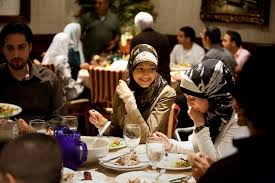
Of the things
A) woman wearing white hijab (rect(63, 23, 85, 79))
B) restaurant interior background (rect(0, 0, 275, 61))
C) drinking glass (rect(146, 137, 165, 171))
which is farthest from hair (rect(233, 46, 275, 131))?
woman wearing white hijab (rect(63, 23, 85, 79))

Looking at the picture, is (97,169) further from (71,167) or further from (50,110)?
(50,110)

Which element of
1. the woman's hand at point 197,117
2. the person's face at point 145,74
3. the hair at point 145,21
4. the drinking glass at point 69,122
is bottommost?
the drinking glass at point 69,122

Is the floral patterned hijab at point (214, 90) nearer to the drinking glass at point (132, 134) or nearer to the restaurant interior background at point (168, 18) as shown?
the drinking glass at point (132, 134)

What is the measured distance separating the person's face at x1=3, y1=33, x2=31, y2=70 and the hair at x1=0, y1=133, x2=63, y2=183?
1.91m

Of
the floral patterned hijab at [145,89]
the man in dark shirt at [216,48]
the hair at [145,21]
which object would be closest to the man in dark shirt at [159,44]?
the hair at [145,21]

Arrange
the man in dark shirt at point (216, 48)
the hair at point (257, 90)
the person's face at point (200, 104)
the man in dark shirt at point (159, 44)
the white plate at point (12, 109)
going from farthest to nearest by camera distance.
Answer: the man in dark shirt at point (216, 48), the man in dark shirt at point (159, 44), the white plate at point (12, 109), the person's face at point (200, 104), the hair at point (257, 90)

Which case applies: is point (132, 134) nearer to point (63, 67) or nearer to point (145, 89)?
point (145, 89)

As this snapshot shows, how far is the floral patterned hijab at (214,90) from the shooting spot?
2592 mm

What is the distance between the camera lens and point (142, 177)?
2.27 meters

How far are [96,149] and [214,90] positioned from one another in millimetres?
673

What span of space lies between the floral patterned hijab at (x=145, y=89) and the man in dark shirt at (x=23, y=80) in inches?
21.6

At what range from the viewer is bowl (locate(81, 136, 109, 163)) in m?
2.46

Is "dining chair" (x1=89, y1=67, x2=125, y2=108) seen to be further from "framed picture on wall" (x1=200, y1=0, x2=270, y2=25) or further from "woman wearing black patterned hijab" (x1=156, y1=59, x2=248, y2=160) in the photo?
"woman wearing black patterned hijab" (x1=156, y1=59, x2=248, y2=160)

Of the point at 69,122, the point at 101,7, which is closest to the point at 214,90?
the point at 69,122
